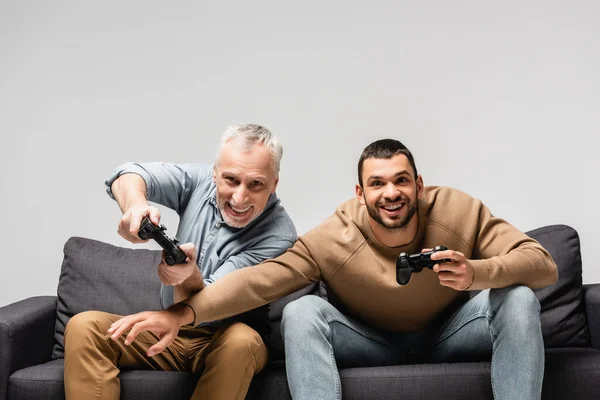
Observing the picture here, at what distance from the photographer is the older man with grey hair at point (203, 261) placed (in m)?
2.06

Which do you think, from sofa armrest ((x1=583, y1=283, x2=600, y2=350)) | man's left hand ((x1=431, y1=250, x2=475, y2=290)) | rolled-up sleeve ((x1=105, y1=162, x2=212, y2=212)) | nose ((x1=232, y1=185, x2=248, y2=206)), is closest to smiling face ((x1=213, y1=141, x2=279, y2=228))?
nose ((x1=232, y1=185, x2=248, y2=206))

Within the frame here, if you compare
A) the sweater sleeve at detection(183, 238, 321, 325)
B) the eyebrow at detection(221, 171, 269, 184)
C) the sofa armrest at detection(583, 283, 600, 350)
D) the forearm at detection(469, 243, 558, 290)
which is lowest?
the sofa armrest at detection(583, 283, 600, 350)

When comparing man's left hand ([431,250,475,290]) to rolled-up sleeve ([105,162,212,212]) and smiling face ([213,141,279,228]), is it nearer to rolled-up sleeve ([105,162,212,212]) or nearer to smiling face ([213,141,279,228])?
smiling face ([213,141,279,228])

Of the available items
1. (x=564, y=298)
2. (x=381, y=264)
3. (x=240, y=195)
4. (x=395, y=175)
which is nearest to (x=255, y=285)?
(x=240, y=195)

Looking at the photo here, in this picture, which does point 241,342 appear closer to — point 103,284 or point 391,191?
point 391,191

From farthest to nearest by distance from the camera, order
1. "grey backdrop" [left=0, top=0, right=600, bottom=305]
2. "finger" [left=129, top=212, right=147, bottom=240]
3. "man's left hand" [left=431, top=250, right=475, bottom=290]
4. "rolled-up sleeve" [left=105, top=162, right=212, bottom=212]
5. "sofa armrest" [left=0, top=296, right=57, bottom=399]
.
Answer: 1. "grey backdrop" [left=0, top=0, right=600, bottom=305]
2. "sofa armrest" [left=0, top=296, right=57, bottom=399]
3. "rolled-up sleeve" [left=105, top=162, right=212, bottom=212]
4. "man's left hand" [left=431, top=250, right=475, bottom=290]
5. "finger" [left=129, top=212, right=147, bottom=240]

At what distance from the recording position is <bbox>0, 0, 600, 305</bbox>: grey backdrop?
124 inches

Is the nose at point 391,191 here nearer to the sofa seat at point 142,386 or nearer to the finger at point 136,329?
the sofa seat at point 142,386

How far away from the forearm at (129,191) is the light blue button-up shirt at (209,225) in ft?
0.14

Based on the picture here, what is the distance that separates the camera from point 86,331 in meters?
2.08

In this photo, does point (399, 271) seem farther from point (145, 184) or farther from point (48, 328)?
point (48, 328)

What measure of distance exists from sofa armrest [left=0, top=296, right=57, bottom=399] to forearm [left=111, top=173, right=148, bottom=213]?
624 millimetres

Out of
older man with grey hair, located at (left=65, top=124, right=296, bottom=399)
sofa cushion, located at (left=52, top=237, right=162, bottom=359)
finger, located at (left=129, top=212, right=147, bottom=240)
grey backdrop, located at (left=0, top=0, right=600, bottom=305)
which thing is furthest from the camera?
grey backdrop, located at (left=0, top=0, right=600, bottom=305)

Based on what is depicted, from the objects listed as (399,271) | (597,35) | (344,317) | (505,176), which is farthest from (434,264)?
(597,35)
